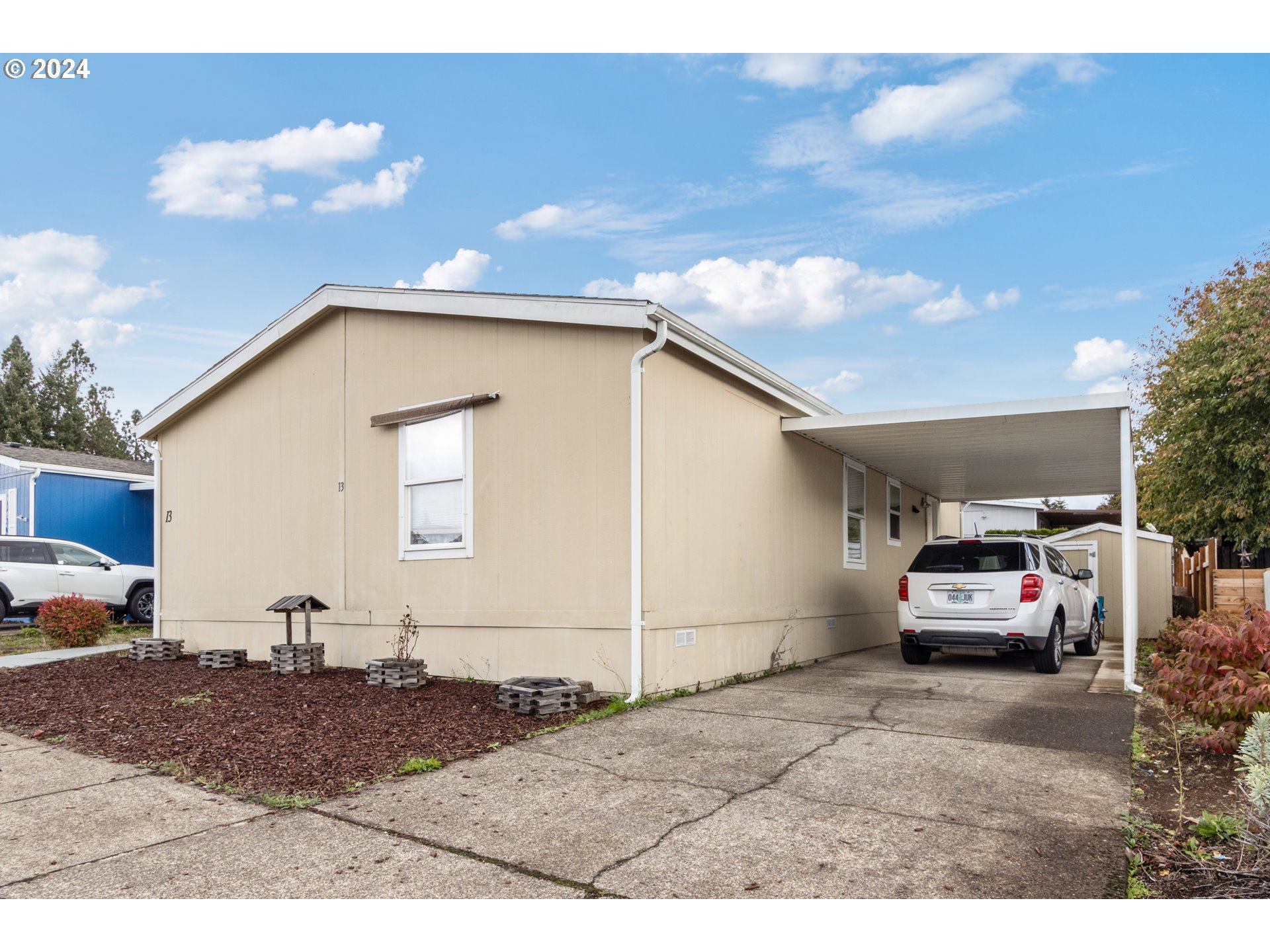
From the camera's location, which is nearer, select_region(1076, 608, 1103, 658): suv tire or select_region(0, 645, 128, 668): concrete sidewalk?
select_region(0, 645, 128, 668): concrete sidewalk

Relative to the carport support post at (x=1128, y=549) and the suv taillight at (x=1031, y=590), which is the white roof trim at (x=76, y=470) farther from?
the carport support post at (x=1128, y=549)

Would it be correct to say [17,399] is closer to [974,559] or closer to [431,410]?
[431,410]

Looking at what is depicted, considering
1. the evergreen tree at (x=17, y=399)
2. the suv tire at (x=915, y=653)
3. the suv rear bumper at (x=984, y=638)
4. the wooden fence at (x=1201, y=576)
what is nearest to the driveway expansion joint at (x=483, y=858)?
the suv rear bumper at (x=984, y=638)

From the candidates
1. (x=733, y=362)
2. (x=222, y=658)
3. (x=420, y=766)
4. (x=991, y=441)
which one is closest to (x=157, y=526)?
(x=222, y=658)

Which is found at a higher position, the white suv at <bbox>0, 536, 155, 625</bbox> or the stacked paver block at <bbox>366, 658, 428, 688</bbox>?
the white suv at <bbox>0, 536, 155, 625</bbox>

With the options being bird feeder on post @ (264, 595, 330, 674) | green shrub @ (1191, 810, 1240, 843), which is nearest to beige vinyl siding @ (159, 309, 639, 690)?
bird feeder on post @ (264, 595, 330, 674)

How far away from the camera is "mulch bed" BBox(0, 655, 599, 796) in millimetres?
5480

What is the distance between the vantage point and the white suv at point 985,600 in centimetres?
963

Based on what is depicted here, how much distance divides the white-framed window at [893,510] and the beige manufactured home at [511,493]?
2.36 metres

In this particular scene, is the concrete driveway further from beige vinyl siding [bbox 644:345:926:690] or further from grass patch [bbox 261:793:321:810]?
beige vinyl siding [bbox 644:345:926:690]

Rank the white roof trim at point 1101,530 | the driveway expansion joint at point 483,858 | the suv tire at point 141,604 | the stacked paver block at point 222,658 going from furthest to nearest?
the suv tire at point 141,604 → the white roof trim at point 1101,530 → the stacked paver block at point 222,658 → the driveway expansion joint at point 483,858

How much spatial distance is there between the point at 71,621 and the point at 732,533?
1031cm

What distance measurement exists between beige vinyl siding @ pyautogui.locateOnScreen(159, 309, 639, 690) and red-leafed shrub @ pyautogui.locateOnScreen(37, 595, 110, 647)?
1623 millimetres

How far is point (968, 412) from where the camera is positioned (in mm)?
9125
